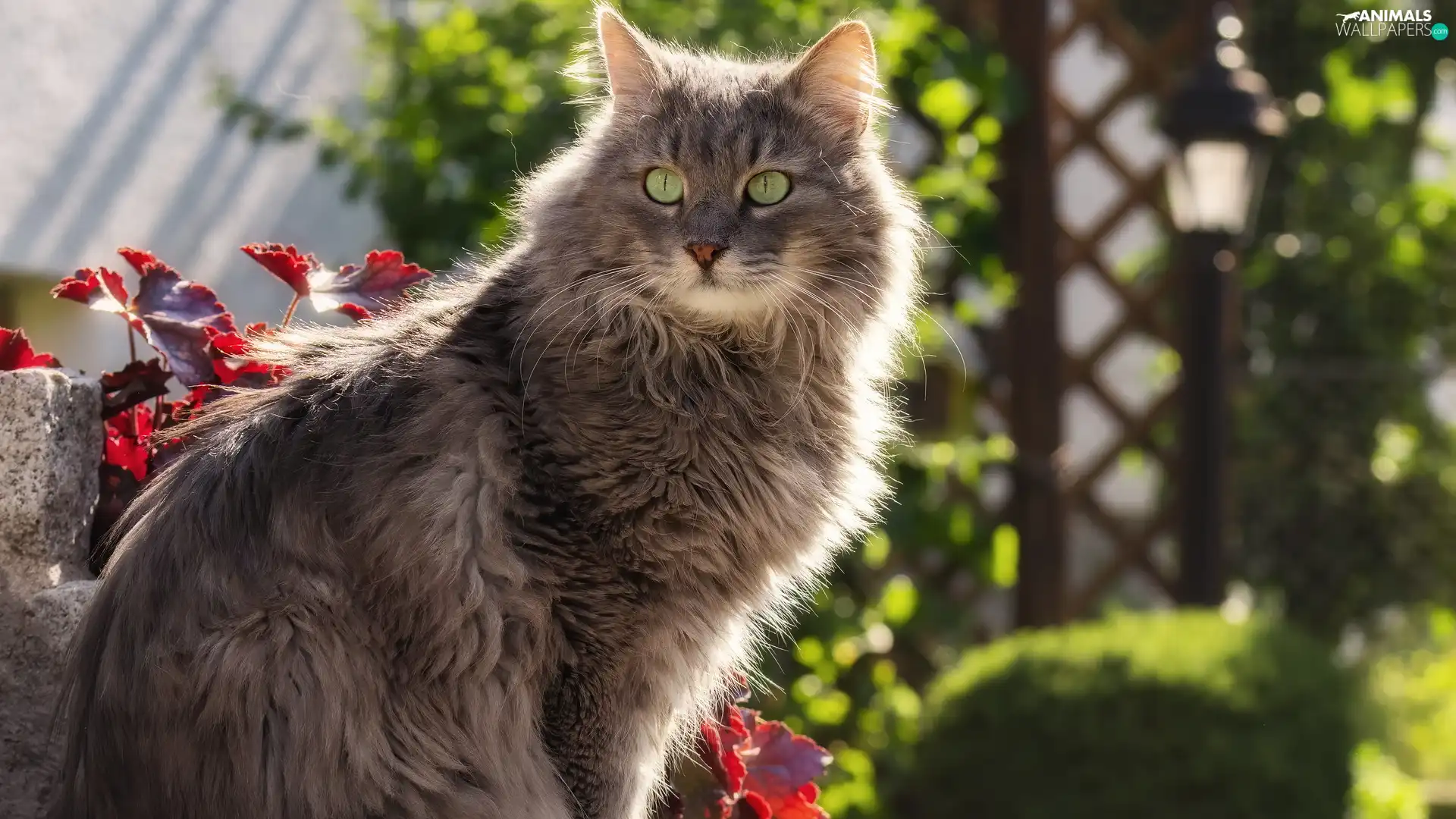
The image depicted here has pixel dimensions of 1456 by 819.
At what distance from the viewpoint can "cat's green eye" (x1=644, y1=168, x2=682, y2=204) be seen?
2.03 metres

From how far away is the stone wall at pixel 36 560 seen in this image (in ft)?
6.24

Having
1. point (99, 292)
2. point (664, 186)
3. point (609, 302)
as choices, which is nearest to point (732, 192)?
point (664, 186)

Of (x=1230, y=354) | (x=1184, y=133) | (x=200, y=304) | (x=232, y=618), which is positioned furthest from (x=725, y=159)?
(x=1230, y=354)

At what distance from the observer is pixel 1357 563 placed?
6062 mm

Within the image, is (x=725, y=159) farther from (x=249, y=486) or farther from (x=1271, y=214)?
(x=1271, y=214)

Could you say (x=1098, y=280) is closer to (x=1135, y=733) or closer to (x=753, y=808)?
(x=1135, y=733)

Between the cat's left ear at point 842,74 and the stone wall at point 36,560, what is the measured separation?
110cm

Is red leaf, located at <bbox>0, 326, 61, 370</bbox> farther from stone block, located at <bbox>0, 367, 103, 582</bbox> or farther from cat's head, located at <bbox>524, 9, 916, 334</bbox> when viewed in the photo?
cat's head, located at <bbox>524, 9, 916, 334</bbox>

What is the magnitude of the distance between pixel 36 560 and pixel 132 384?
0.28 metres

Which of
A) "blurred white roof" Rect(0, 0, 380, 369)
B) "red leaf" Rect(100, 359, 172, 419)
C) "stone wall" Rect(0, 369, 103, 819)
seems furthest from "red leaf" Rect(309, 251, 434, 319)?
"blurred white roof" Rect(0, 0, 380, 369)

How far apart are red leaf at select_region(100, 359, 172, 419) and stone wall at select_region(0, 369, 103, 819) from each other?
0.20 ft

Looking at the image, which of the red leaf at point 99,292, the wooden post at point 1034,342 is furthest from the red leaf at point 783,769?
the wooden post at point 1034,342

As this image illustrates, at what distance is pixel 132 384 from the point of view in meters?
2.06

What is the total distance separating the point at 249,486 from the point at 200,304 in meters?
0.46
